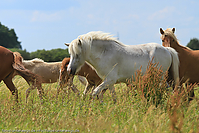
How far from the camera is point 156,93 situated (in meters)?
4.12

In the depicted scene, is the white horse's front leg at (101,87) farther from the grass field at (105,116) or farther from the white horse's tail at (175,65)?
the white horse's tail at (175,65)

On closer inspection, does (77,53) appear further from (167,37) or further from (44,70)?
(44,70)

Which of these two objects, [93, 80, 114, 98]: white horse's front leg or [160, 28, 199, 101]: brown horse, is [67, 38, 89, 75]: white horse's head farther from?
[160, 28, 199, 101]: brown horse

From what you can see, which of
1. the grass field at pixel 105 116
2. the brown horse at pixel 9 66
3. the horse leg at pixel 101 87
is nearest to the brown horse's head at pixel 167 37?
the grass field at pixel 105 116

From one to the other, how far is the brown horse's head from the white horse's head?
2.73 m

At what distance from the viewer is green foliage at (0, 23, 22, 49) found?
5209cm

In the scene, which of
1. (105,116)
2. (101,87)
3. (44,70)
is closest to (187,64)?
(101,87)

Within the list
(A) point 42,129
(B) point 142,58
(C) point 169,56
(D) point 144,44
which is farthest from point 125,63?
(A) point 42,129

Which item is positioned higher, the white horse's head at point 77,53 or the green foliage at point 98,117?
the white horse's head at point 77,53

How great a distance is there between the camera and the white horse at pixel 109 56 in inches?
196

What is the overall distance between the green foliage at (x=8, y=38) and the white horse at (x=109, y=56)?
5154 centimetres

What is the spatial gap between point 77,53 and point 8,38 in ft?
174

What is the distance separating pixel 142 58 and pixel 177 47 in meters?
1.73

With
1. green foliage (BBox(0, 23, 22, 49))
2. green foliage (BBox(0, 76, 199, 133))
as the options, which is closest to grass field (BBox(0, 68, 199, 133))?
green foliage (BBox(0, 76, 199, 133))
